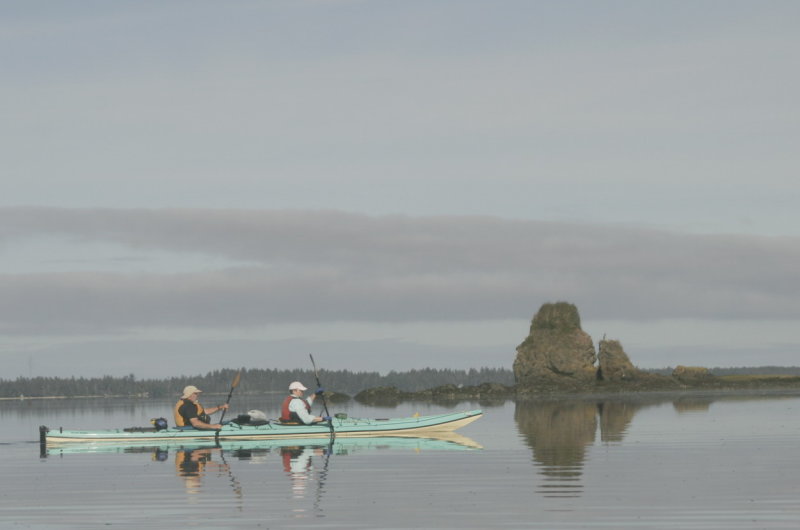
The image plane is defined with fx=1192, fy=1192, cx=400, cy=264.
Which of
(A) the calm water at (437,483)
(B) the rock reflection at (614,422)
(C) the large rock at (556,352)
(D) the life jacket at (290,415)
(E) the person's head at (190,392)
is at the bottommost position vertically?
(A) the calm water at (437,483)

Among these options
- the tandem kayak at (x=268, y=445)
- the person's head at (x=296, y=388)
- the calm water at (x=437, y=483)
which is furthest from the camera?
the person's head at (x=296, y=388)

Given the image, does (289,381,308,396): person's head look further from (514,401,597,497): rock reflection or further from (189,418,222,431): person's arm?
(514,401,597,497): rock reflection

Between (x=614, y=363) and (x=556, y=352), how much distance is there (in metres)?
5.45

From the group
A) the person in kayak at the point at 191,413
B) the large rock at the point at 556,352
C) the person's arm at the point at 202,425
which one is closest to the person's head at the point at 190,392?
the person in kayak at the point at 191,413

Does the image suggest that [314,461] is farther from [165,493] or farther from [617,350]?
[617,350]

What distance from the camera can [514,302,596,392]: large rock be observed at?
363ft

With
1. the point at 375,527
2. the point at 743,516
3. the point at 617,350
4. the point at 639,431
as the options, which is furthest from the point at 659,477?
the point at 617,350

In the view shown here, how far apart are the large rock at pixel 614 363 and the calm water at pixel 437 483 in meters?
64.7

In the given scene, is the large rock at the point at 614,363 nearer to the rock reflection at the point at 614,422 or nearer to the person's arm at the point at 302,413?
the rock reflection at the point at 614,422

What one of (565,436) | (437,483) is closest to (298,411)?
(565,436)

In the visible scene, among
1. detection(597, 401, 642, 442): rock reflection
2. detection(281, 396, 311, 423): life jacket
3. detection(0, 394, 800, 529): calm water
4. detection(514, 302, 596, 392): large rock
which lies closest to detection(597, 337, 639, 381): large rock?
detection(514, 302, 596, 392): large rock

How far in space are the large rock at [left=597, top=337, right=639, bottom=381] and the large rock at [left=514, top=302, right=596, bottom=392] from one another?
46.8 inches

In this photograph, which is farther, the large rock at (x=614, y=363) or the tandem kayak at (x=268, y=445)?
the large rock at (x=614, y=363)

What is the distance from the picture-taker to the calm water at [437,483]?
21125mm
